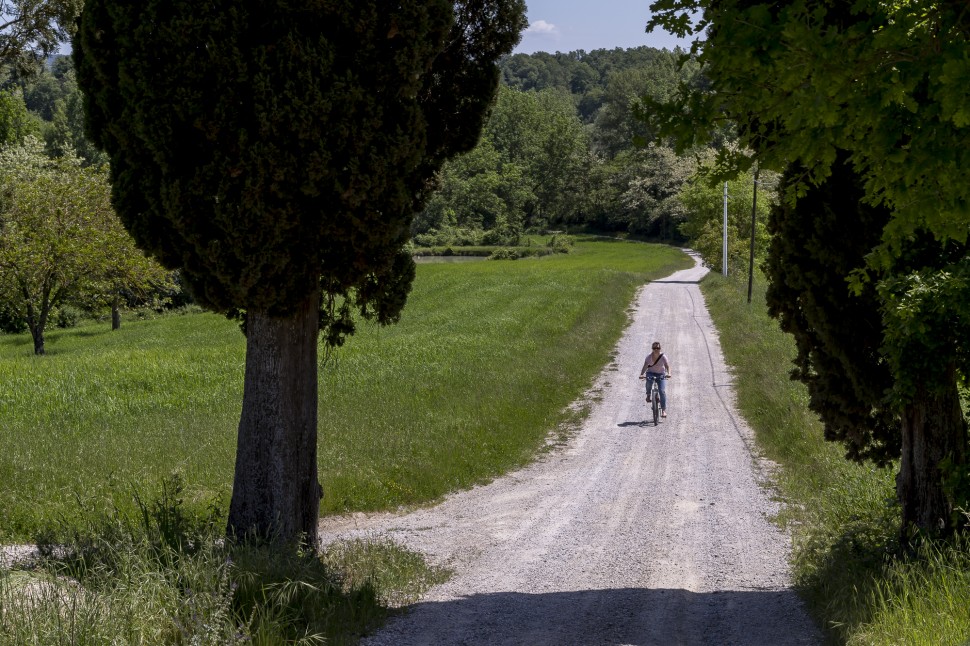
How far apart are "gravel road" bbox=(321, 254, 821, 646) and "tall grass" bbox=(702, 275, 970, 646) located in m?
0.36

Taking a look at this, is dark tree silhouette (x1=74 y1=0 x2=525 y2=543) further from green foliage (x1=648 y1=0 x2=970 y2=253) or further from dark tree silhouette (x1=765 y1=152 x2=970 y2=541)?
dark tree silhouette (x1=765 y1=152 x2=970 y2=541)

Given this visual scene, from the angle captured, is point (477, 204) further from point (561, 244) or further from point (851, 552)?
point (851, 552)

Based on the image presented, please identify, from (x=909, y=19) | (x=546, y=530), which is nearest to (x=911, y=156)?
(x=909, y=19)

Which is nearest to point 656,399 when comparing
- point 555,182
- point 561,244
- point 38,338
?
point 38,338

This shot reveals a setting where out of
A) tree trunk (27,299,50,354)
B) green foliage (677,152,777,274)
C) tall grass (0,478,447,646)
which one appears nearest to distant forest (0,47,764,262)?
green foliage (677,152,777,274)

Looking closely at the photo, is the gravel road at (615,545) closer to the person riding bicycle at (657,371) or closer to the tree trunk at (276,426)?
the person riding bicycle at (657,371)

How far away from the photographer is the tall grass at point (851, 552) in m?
5.83

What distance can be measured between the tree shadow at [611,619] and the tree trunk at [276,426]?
1.75m

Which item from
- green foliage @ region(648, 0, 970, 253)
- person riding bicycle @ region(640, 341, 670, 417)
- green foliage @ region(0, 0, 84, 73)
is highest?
green foliage @ region(0, 0, 84, 73)

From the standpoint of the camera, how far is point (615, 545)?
1072 cm

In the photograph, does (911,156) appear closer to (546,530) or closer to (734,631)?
(734,631)

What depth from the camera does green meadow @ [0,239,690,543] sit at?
1145cm

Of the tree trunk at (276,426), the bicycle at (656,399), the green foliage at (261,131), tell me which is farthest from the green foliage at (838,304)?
the bicycle at (656,399)

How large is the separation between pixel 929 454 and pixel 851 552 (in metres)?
1.25
